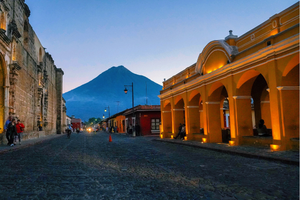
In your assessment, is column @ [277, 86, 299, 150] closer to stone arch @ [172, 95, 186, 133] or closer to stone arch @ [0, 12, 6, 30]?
stone arch @ [172, 95, 186, 133]

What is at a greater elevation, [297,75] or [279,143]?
[297,75]

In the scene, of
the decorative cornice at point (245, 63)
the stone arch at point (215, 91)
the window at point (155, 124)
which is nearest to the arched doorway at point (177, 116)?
the decorative cornice at point (245, 63)

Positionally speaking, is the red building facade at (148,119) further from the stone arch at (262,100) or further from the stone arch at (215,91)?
the stone arch at (262,100)

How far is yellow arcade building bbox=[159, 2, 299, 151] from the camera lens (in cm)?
997

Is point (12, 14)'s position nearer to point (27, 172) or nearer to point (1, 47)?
point (1, 47)

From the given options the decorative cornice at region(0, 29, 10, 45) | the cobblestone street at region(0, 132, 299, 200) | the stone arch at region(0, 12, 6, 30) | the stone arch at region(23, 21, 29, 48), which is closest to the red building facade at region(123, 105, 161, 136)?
the stone arch at region(23, 21, 29, 48)

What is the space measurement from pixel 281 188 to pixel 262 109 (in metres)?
12.3

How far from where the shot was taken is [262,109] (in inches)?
631

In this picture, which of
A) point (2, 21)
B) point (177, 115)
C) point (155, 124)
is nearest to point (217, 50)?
point (177, 115)

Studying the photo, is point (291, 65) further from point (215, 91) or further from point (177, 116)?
point (177, 116)

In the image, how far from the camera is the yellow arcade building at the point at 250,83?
392 inches

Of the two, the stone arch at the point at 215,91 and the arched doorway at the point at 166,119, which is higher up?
the stone arch at the point at 215,91

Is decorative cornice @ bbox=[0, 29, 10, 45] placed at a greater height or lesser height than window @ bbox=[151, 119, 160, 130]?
greater

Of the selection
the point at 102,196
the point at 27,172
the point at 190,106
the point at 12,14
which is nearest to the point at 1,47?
the point at 12,14
